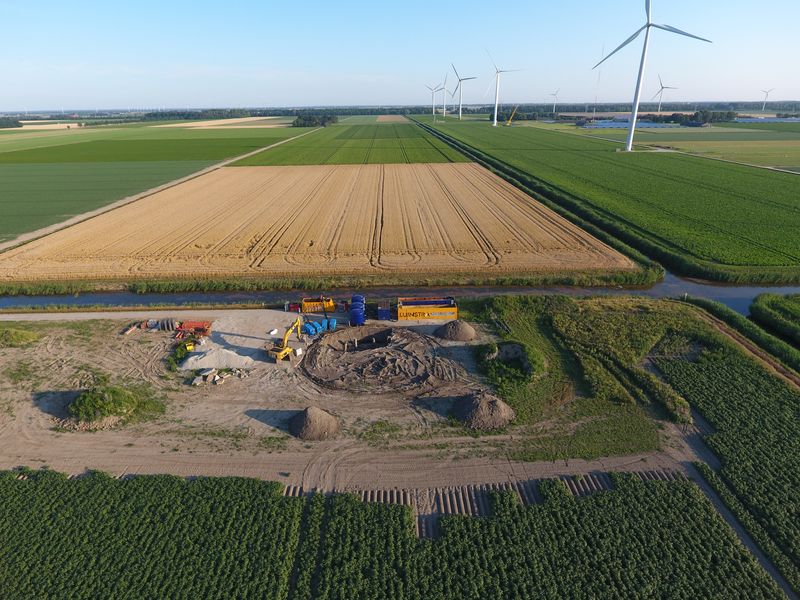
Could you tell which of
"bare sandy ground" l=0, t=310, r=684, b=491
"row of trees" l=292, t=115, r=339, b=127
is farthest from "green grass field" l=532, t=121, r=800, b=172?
"row of trees" l=292, t=115, r=339, b=127

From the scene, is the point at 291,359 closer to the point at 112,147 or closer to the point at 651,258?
the point at 651,258

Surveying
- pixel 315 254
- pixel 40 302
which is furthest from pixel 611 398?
pixel 40 302

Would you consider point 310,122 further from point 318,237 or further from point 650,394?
point 650,394

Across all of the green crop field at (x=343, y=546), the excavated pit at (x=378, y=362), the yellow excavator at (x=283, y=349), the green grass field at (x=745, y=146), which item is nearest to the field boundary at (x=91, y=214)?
the yellow excavator at (x=283, y=349)

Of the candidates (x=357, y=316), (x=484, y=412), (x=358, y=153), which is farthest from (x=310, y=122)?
(x=484, y=412)

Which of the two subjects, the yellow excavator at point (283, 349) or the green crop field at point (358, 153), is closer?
the yellow excavator at point (283, 349)

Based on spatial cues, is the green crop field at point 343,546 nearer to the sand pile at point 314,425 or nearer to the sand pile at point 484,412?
the sand pile at point 314,425
